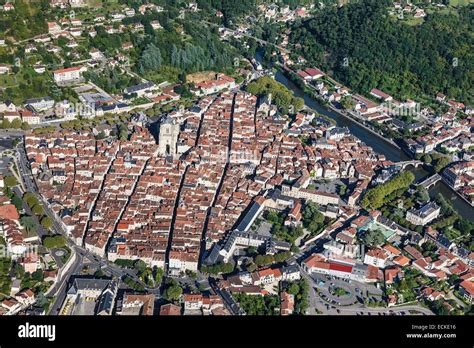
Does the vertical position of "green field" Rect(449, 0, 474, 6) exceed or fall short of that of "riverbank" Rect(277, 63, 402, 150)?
it exceeds it

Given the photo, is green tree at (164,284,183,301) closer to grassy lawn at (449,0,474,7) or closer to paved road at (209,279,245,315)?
paved road at (209,279,245,315)

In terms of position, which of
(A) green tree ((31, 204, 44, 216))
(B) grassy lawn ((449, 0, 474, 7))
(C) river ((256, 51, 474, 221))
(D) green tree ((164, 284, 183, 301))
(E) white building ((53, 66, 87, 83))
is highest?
→ (B) grassy lawn ((449, 0, 474, 7))

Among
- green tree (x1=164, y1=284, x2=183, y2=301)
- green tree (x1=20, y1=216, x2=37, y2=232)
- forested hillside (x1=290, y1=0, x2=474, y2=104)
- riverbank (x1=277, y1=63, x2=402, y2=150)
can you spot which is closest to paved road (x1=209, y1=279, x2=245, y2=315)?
green tree (x1=164, y1=284, x2=183, y2=301)

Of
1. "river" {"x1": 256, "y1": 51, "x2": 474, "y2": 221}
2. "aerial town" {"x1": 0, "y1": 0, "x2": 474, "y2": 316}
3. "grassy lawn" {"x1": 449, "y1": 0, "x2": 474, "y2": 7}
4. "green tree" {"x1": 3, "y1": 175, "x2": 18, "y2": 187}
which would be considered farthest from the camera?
"grassy lawn" {"x1": 449, "y1": 0, "x2": 474, "y2": 7}

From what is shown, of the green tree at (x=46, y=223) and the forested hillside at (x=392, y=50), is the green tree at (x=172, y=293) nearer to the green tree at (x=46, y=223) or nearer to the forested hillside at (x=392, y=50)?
the green tree at (x=46, y=223)

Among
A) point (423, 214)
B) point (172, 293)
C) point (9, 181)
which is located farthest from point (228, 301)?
point (9, 181)
